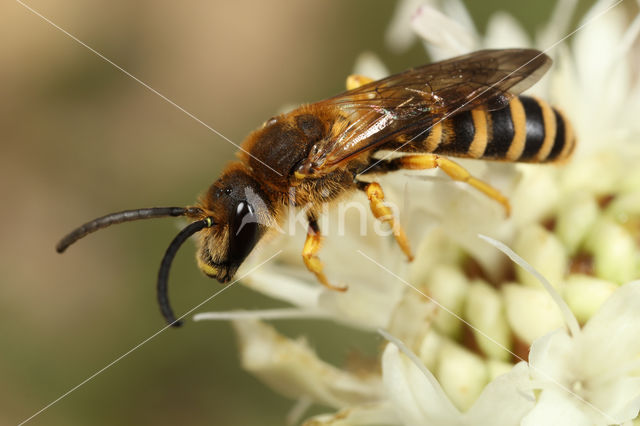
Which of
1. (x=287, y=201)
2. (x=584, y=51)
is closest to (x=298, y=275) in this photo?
(x=287, y=201)

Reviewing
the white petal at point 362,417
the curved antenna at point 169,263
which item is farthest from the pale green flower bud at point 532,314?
the curved antenna at point 169,263

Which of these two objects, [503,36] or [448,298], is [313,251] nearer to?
[448,298]

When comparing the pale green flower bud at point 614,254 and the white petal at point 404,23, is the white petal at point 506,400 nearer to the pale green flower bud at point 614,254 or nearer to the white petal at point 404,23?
the pale green flower bud at point 614,254

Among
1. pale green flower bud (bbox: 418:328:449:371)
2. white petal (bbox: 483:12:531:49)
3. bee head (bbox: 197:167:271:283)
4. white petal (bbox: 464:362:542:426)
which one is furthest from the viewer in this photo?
white petal (bbox: 483:12:531:49)

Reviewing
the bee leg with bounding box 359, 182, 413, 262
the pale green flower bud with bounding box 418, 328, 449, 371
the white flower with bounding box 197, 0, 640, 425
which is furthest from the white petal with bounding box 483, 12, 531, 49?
the pale green flower bud with bounding box 418, 328, 449, 371

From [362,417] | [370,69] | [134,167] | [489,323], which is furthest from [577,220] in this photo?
[134,167]

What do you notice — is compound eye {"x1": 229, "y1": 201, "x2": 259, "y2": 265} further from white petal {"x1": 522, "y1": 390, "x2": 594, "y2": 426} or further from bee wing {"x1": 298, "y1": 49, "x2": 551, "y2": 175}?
white petal {"x1": 522, "y1": 390, "x2": 594, "y2": 426}
